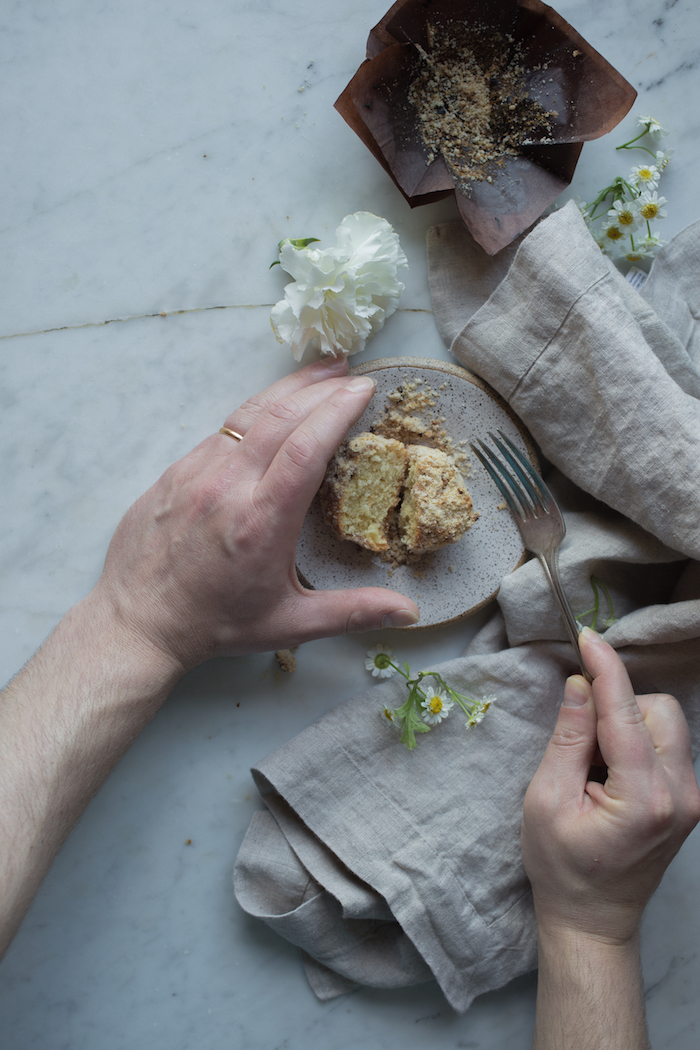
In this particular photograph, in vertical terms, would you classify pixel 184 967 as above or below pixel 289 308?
below

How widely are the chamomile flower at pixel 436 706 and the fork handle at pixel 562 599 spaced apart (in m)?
0.31

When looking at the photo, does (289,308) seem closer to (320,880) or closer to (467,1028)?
(320,880)

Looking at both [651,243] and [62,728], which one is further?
[651,243]

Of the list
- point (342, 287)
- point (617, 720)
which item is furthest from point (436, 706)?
point (342, 287)

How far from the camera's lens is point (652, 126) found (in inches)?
65.4

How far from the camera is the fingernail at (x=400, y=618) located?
149 centimetres

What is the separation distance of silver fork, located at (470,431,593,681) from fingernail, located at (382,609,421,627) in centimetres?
32

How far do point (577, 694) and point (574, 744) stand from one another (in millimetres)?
101

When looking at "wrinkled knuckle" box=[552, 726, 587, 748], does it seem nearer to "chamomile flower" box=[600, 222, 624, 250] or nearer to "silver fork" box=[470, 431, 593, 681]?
"silver fork" box=[470, 431, 593, 681]

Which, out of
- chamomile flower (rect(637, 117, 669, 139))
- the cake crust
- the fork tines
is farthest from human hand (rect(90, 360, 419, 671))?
chamomile flower (rect(637, 117, 669, 139))

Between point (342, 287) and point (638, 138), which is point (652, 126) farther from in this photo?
point (342, 287)

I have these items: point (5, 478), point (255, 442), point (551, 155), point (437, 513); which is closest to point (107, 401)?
point (5, 478)

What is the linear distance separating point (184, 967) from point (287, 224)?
182cm

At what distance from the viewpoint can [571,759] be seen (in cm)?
143
